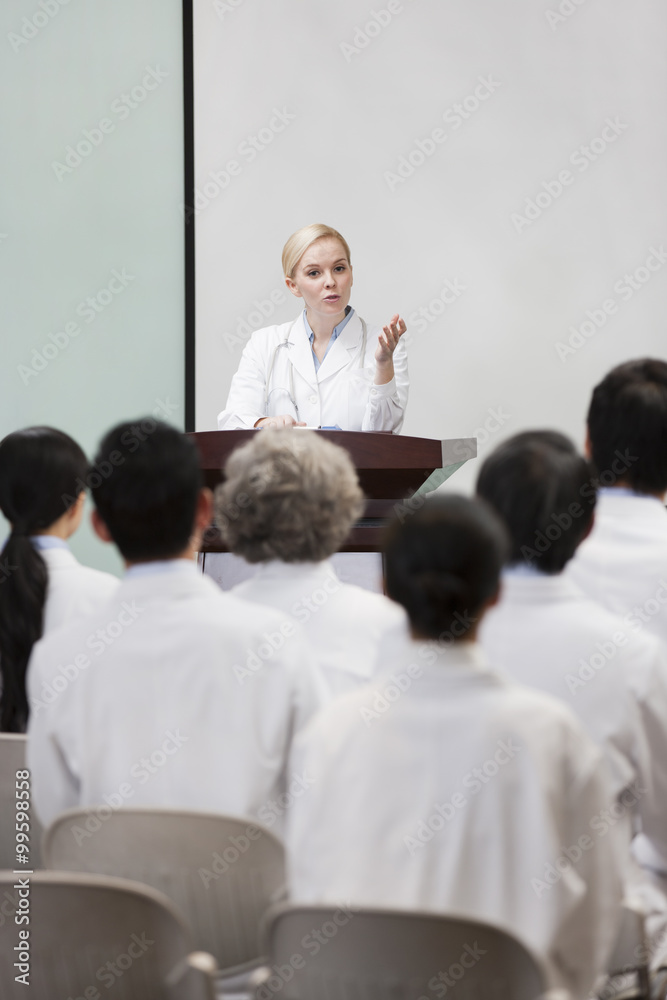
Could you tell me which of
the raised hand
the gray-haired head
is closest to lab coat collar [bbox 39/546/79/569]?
the gray-haired head

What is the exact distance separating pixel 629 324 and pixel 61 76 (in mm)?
2760

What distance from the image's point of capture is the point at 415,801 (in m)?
1.01

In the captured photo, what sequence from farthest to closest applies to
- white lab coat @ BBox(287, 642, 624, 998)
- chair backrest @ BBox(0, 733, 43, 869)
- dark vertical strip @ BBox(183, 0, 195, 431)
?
dark vertical strip @ BBox(183, 0, 195, 431), chair backrest @ BBox(0, 733, 43, 869), white lab coat @ BBox(287, 642, 624, 998)

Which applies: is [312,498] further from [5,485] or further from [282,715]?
[5,485]

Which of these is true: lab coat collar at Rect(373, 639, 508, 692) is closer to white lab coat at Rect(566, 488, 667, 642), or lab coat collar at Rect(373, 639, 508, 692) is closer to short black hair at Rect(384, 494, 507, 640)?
short black hair at Rect(384, 494, 507, 640)

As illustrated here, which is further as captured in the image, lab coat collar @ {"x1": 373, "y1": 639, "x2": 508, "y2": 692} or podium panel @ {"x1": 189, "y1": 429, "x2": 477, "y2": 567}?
podium panel @ {"x1": 189, "y1": 429, "x2": 477, "y2": 567}

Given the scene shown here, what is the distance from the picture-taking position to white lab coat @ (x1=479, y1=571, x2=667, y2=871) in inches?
49.8

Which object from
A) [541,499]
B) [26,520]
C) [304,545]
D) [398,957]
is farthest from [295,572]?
[398,957]

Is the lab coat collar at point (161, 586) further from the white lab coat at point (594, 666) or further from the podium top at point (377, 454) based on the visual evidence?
the podium top at point (377, 454)

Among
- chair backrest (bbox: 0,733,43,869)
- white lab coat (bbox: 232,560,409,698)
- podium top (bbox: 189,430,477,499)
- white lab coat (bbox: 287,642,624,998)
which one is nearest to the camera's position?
white lab coat (bbox: 287,642,624,998)

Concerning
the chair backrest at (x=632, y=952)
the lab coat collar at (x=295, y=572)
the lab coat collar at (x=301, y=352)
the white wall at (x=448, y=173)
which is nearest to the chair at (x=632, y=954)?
the chair backrest at (x=632, y=952)

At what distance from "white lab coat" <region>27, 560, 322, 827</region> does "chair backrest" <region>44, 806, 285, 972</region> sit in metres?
0.13

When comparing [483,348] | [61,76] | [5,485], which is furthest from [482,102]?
[5,485]

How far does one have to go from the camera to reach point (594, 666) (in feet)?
4.17
